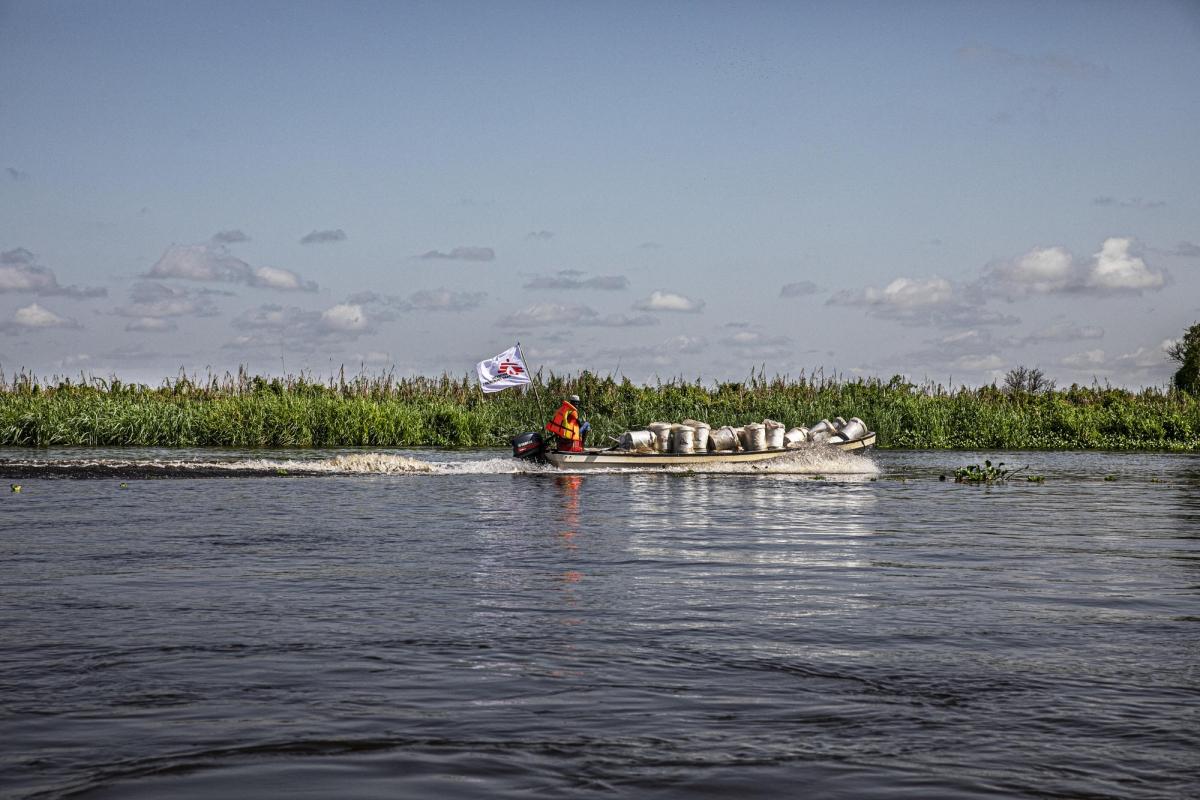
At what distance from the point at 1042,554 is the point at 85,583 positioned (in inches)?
437

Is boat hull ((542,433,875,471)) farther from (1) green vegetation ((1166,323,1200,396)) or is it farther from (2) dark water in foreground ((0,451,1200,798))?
(1) green vegetation ((1166,323,1200,396))

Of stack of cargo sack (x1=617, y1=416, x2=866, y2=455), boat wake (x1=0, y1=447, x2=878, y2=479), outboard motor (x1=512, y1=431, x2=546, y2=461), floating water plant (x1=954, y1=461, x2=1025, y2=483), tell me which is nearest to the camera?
floating water plant (x1=954, y1=461, x2=1025, y2=483)

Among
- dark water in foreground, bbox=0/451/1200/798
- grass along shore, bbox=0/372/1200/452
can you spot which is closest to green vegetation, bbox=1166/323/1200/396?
grass along shore, bbox=0/372/1200/452

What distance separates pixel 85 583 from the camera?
492 inches

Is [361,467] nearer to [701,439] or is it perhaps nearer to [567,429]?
[567,429]

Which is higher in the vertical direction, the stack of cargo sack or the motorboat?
the stack of cargo sack

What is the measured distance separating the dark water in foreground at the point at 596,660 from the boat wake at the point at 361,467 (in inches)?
466

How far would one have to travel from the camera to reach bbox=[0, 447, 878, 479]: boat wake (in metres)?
30.0

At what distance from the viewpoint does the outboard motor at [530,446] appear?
105 feet

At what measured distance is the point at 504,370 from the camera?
33188 millimetres

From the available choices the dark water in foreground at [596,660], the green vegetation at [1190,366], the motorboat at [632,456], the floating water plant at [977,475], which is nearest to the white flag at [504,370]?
the motorboat at [632,456]

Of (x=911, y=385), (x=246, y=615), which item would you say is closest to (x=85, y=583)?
(x=246, y=615)

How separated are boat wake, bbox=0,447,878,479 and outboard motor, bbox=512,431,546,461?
347 mm

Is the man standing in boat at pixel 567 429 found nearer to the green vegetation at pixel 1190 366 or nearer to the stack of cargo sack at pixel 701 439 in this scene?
the stack of cargo sack at pixel 701 439
